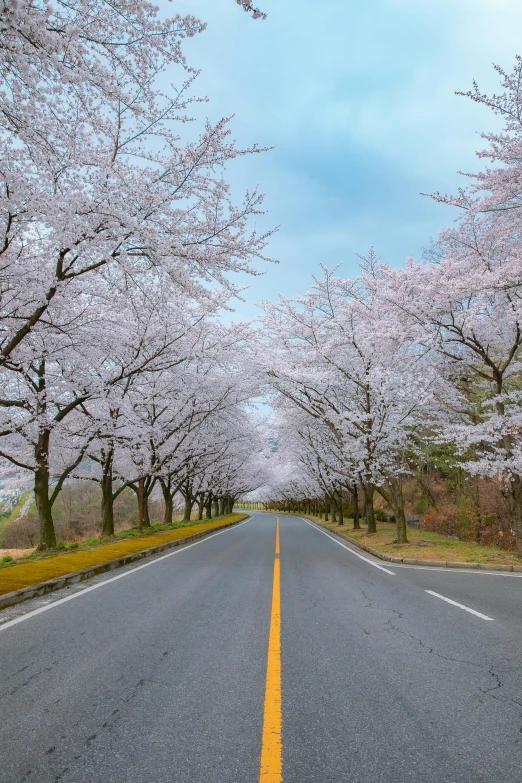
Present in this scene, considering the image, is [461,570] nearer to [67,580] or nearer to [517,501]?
[517,501]

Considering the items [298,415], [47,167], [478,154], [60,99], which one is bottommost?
[298,415]

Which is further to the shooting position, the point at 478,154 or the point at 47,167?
the point at 478,154

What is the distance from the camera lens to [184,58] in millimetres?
5793

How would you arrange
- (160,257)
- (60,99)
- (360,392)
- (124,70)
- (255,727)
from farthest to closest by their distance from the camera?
(360,392)
(160,257)
(60,99)
(124,70)
(255,727)

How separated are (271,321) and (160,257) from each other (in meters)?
14.5

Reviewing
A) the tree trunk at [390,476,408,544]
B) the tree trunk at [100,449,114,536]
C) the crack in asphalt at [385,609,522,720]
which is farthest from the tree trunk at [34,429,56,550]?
the crack in asphalt at [385,609,522,720]

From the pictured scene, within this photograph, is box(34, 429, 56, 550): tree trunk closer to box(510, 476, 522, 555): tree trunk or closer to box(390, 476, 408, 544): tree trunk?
box(390, 476, 408, 544): tree trunk

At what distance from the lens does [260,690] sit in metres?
3.86

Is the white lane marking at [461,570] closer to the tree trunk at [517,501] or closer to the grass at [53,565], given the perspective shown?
the tree trunk at [517,501]

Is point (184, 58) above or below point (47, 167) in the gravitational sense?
above

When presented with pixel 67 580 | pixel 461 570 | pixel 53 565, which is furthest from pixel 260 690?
pixel 461 570

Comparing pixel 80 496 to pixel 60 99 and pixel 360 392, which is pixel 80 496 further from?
pixel 60 99

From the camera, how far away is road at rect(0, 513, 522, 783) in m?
2.79

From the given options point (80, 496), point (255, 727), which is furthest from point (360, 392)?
point (80, 496)
